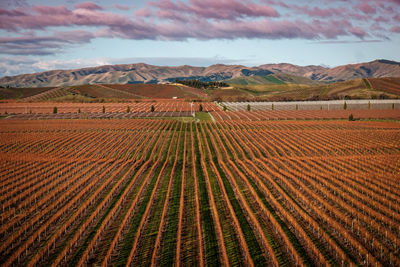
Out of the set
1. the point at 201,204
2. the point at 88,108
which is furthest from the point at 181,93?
the point at 201,204

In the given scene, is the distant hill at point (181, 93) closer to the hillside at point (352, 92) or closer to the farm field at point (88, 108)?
the hillside at point (352, 92)

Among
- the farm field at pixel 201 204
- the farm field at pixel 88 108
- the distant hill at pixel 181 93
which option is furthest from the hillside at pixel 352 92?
the farm field at pixel 201 204

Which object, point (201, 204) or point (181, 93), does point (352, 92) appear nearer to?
point (181, 93)

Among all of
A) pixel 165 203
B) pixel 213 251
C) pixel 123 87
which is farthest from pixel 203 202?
pixel 123 87

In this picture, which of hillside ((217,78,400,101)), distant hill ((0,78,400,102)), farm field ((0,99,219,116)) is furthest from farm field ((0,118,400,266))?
distant hill ((0,78,400,102))

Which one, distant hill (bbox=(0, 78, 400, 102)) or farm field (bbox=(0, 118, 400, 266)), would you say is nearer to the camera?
farm field (bbox=(0, 118, 400, 266))

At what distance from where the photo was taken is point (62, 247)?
1487cm

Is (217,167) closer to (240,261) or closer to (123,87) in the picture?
(240,261)

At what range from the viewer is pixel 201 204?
20172 mm

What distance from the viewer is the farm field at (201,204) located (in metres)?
14.2

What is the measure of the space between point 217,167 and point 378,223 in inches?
621

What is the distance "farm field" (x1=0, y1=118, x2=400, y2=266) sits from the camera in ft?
46.6

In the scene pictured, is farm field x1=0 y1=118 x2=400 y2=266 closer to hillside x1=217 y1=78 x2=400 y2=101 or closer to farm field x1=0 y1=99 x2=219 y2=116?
farm field x1=0 y1=99 x2=219 y2=116

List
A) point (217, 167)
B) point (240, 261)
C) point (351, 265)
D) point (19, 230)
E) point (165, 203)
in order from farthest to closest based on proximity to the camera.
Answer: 1. point (217, 167)
2. point (165, 203)
3. point (19, 230)
4. point (240, 261)
5. point (351, 265)
